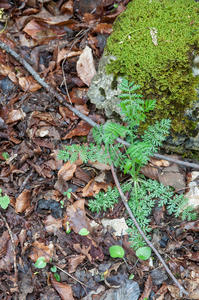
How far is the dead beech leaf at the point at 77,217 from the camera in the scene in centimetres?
248

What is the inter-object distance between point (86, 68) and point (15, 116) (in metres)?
1.17

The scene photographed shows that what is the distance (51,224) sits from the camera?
253 cm

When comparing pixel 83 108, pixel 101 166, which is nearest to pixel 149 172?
pixel 101 166

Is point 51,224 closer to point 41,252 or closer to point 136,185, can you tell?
point 41,252

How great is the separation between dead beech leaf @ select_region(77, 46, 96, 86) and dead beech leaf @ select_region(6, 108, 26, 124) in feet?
3.13

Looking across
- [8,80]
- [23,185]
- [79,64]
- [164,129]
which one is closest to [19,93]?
[8,80]

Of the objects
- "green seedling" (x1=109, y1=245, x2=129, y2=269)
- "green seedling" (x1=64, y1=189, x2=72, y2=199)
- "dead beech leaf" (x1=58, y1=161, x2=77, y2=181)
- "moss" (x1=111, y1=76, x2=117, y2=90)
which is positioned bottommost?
"green seedling" (x1=109, y1=245, x2=129, y2=269)

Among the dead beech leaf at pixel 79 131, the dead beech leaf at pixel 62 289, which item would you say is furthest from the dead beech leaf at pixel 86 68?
the dead beech leaf at pixel 62 289

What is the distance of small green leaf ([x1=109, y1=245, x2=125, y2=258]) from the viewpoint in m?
2.26

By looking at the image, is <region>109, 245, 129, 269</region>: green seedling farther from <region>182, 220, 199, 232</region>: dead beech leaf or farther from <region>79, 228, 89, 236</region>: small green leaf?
<region>182, 220, 199, 232</region>: dead beech leaf

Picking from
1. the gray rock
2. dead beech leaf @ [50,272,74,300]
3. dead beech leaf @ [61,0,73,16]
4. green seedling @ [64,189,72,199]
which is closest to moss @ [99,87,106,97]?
the gray rock

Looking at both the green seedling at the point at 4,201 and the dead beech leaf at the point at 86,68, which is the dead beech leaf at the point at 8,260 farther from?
the dead beech leaf at the point at 86,68

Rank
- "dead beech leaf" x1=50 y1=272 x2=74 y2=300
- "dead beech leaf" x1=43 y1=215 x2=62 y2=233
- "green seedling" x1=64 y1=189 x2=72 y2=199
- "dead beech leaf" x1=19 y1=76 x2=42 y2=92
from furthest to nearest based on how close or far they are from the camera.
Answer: "dead beech leaf" x1=19 y1=76 x2=42 y2=92 < "green seedling" x1=64 y1=189 x2=72 y2=199 < "dead beech leaf" x1=43 y1=215 x2=62 y2=233 < "dead beech leaf" x1=50 y1=272 x2=74 y2=300

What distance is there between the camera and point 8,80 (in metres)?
3.12
